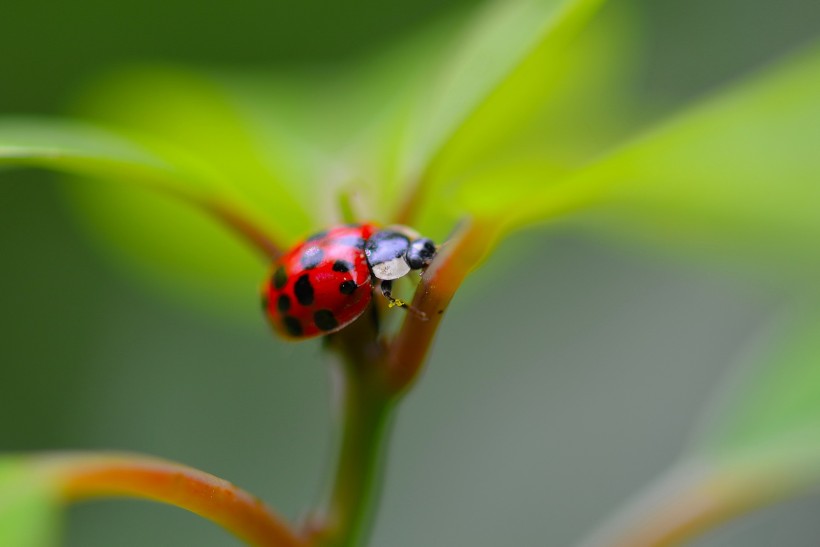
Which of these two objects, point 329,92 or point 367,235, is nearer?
point 367,235

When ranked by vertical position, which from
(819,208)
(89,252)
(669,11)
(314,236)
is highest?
(669,11)

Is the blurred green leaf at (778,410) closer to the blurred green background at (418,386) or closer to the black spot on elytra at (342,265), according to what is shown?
the black spot on elytra at (342,265)

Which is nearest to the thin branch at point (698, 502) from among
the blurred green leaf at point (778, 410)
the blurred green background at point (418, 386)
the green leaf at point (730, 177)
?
the blurred green leaf at point (778, 410)

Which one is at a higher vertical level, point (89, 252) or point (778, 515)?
point (89, 252)

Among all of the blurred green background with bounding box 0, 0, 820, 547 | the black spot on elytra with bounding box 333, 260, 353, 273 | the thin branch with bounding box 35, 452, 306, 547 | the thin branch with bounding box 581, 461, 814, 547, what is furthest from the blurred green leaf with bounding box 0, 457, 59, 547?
the blurred green background with bounding box 0, 0, 820, 547

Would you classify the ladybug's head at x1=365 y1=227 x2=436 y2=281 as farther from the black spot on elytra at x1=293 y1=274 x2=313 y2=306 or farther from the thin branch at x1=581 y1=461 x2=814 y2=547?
the thin branch at x1=581 y1=461 x2=814 y2=547

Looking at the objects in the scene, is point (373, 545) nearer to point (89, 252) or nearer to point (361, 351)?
point (89, 252)

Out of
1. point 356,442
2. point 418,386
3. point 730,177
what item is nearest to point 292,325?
point 356,442

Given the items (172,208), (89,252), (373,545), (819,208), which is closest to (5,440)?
(89,252)
